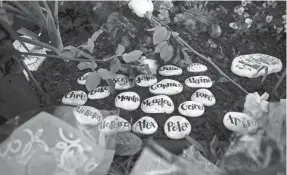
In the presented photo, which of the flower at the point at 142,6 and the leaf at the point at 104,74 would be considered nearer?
the leaf at the point at 104,74

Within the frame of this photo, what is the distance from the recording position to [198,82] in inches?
43.9

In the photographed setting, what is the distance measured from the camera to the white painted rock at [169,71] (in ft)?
3.77

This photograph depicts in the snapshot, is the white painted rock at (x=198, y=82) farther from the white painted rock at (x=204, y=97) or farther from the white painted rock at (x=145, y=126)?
the white painted rock at (x=145, y=126)

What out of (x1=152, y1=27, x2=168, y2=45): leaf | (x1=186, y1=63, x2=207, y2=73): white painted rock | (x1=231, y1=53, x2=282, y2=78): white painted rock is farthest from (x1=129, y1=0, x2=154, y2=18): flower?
(x1=231, y1=53, x2=282, y2=78): white painted rock

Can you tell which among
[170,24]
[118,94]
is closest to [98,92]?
[118,94]

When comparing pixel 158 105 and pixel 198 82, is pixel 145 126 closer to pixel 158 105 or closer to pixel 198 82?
pixel 158 105

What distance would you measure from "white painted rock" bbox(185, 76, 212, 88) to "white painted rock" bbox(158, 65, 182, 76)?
47 millimetres

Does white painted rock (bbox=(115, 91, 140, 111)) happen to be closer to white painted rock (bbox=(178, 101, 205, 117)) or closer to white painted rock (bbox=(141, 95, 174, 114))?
white painted rock (bbox=(141, 95, 174, 114))

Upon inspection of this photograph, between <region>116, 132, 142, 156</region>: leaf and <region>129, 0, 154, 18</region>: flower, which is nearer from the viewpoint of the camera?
<region>116, 132, 142, 156</region>: leaf

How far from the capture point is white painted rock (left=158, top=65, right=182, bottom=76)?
45.3 inches

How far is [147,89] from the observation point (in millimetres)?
1132

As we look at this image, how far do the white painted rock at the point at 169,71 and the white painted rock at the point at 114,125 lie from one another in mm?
244

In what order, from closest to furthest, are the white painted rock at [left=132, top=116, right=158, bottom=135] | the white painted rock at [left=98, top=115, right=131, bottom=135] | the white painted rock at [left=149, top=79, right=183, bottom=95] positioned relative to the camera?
the white painted rock at [left=98, top=115, right=131, bottom=135] → the white painted rock at [left=132, top=116, right=158, bottom=135] → the white painted rock at [left=149, top=79, right=183, bottom=95]

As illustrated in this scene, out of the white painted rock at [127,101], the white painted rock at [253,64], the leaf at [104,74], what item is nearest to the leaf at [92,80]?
the leaf at [104,74]
